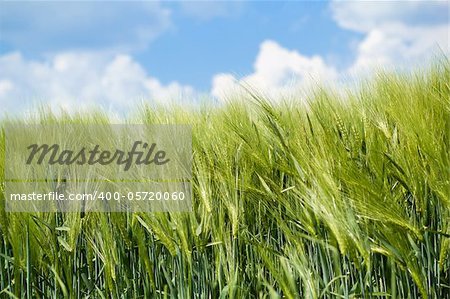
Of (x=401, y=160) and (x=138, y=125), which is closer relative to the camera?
(x=401, y=160)

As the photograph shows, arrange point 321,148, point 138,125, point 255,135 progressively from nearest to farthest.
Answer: point 321,148
point 255,135
point 138,125

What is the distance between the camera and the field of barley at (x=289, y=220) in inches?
64.3

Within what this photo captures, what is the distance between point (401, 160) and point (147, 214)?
2.31 feet

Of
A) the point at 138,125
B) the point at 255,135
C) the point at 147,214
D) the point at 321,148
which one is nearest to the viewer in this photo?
the point at 321,148

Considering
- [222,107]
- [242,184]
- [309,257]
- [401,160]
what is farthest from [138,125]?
[401,160]

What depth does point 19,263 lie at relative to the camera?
190 cm

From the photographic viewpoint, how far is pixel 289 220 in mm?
1904

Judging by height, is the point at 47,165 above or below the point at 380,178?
above

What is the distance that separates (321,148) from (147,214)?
0.51 m

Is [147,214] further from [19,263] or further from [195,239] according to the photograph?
[19,263]

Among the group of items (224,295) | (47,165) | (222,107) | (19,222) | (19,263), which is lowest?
(224,295)

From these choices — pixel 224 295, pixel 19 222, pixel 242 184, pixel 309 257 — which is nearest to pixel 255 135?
pixel 242 184

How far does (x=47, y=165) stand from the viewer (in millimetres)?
2145

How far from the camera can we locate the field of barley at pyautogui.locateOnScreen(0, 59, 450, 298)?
5.36ft
